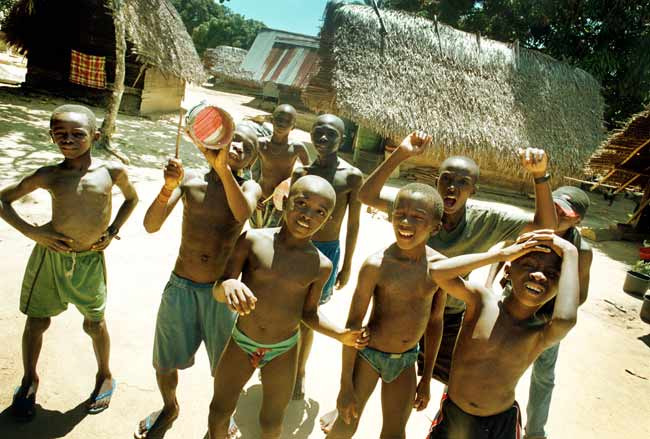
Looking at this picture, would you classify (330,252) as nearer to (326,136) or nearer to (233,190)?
(326,136)

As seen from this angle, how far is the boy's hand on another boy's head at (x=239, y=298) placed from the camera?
67.6 inches

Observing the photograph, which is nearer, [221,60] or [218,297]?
[218,297]

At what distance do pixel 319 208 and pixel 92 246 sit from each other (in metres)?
1.44

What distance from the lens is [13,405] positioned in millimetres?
2326

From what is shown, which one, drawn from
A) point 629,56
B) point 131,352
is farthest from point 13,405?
point 629,56

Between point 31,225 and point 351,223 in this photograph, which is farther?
point 351,223

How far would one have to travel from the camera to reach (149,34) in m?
11.7

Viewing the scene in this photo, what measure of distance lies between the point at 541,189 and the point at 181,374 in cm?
263

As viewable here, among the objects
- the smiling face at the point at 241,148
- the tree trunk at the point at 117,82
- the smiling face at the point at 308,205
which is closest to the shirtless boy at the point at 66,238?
the smiling face at the point at 241,148

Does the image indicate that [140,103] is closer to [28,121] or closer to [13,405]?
[28,121]

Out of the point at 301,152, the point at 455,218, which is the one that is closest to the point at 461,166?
the point at 455,218

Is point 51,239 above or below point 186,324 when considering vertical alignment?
above

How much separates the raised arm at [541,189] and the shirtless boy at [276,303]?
1133 mm

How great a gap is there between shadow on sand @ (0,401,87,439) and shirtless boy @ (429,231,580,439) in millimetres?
1999
